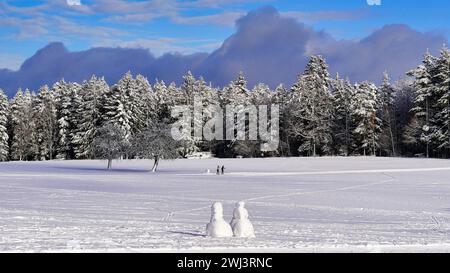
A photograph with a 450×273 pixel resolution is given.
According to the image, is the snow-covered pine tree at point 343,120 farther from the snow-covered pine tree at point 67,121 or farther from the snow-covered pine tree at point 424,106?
the snow-covered pine tree at point 67,121

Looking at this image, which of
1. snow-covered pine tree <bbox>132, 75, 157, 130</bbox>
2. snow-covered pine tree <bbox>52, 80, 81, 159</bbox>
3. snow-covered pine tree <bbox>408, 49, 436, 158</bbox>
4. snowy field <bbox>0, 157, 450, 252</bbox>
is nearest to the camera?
snowy field <bbox>0, 157, 450, 252</bbox>

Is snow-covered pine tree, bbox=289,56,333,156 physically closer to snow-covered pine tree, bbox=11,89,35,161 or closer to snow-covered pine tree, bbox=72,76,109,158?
snow-covered pine tree, bbox=72,76,109,158

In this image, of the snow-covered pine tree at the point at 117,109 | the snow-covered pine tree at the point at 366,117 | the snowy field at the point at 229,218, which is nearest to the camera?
the snowy field at the point at 229,218

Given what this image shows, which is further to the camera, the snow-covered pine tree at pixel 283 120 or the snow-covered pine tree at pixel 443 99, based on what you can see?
the snow-covered pine tree at pixel 283 120

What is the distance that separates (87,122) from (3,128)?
1381cm

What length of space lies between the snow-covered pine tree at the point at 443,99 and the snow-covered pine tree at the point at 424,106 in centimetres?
74

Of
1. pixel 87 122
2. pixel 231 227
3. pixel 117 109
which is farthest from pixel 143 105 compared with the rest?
pixel 231 227

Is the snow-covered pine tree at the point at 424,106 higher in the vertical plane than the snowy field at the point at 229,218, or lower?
higher

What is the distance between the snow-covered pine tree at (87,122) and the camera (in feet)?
271

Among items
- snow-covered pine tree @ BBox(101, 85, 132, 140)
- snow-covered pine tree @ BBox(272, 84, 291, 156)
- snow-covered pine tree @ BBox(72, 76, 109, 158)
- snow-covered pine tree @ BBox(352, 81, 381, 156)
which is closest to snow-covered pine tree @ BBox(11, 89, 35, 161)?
snow-covered pine tree @ BBox(72, 76, 109, 158)

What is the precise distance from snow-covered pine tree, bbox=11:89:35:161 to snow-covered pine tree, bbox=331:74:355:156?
49.5m

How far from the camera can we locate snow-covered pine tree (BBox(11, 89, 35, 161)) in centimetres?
8625

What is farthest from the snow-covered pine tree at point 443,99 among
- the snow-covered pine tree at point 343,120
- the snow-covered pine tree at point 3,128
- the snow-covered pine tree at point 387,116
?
→ the snow-covered pine tree at point 3,128

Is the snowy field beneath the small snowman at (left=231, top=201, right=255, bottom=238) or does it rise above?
beneath
